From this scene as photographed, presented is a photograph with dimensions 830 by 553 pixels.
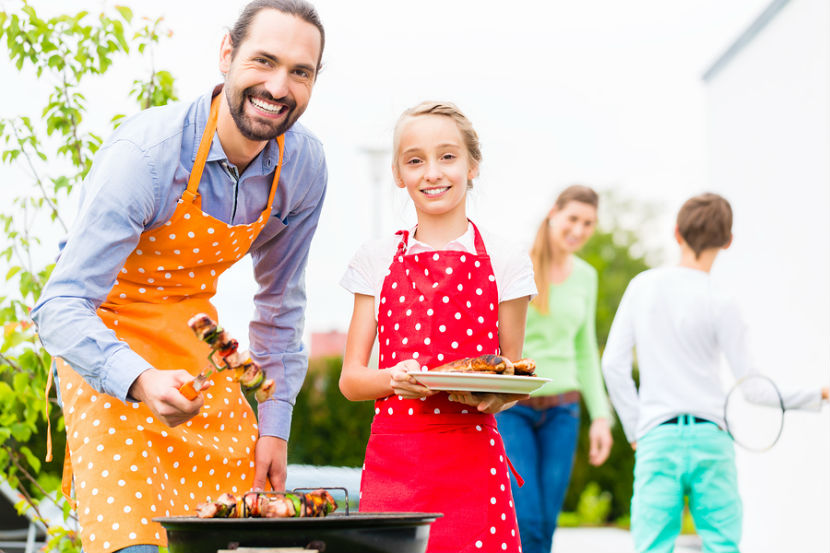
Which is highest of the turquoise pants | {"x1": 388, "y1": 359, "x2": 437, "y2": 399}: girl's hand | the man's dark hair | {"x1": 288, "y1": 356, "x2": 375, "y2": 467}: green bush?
the man's dark hair

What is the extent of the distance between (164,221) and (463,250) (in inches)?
33.2

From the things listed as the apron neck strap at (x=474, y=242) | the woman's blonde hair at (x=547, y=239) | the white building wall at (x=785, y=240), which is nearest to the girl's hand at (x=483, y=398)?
the apron neck strap at (x=474, y=242)

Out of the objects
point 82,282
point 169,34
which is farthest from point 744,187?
point 82,282

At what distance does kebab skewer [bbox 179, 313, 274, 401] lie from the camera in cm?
173

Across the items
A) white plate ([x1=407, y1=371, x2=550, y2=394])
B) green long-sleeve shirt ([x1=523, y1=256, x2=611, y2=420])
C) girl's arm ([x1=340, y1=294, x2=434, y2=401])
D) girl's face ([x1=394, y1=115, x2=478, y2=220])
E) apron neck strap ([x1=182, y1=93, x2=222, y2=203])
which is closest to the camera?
white plate ([x1=407, y1=371, x2=550, y2=394])

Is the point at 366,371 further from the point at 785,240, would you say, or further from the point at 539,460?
the point at 785,240

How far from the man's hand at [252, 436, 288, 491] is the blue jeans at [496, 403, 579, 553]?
215 centimetres

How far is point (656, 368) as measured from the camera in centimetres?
419

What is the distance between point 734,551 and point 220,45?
117 inches

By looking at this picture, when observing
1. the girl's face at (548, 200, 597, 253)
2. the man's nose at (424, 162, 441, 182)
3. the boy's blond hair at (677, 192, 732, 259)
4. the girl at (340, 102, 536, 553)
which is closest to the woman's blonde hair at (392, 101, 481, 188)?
the girl at (340, 102, 536, 553)

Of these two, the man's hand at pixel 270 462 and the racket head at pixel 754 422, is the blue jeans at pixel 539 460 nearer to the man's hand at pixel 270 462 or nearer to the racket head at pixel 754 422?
the racket head at pixel 754 422

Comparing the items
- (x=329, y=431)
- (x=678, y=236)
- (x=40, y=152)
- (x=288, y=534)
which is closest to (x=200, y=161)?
(x=288, y=534)

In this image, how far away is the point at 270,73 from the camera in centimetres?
234

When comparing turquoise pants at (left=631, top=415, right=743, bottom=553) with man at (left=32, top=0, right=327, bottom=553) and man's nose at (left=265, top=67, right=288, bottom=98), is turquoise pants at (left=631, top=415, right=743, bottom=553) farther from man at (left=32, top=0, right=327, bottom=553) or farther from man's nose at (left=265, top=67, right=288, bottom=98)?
man's nose at (left=265, top=67, right=288, bottom=98)
